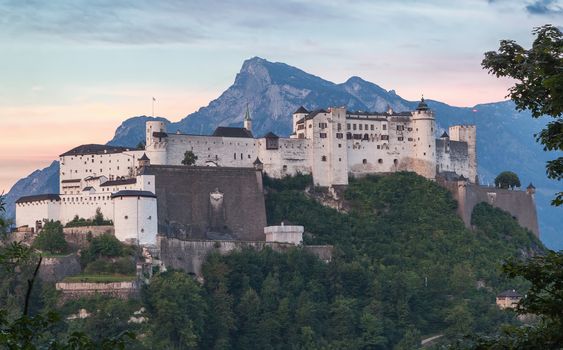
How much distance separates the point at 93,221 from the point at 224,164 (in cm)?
1159

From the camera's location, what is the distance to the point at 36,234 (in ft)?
251

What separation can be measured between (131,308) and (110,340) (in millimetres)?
52767

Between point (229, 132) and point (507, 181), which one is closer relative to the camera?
point (229, 132)

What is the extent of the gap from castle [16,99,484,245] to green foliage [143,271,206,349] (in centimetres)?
392

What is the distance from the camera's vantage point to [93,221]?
76.1 metres

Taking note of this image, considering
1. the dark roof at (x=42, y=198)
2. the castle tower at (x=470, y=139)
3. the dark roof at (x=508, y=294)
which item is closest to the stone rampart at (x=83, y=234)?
Result: the dark roof at (x=42, y=198)

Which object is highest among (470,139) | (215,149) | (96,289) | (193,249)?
(470,139)

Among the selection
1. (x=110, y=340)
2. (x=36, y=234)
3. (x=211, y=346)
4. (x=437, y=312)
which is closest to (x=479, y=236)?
(x=437, y=312)

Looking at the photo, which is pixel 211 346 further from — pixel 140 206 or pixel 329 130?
pixel 329 130

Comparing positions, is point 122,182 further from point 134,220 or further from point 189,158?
point 189,158

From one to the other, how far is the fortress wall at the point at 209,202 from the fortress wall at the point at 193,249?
1625 millimetres

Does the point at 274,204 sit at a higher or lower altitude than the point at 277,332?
higher

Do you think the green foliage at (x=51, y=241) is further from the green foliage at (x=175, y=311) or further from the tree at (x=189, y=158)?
the tree at (x=189, y=158)

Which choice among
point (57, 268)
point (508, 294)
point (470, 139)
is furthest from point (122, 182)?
point (470, 139)
